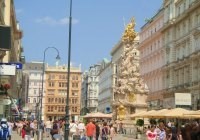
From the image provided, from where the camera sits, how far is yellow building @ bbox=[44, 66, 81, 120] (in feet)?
548

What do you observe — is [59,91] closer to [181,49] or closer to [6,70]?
[181,49]

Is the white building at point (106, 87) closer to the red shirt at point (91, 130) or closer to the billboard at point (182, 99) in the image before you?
the billboard at point (182, 99)

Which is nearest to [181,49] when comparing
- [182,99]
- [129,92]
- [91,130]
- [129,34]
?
[129,34]

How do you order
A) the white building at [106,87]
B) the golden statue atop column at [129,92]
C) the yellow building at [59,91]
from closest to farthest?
the golden statue atop column at [129,92]
the white building at [106,87]
the yellow building at [59,91]

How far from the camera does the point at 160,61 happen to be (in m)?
83.0

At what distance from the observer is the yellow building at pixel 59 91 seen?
167000mm

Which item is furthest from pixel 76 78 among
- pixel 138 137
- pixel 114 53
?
pixel 138 137

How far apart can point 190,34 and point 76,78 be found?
103 meters

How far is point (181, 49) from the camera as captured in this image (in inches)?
2837

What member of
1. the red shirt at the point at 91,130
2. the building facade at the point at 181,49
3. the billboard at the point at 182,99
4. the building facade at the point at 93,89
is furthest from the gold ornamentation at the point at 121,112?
the building facade at the point at 93,89

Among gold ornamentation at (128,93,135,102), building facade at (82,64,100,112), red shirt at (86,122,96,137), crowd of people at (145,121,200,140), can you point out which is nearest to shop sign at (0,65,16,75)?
crowd of people at (145,121,200,140)

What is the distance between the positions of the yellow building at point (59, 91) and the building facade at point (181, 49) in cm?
8920

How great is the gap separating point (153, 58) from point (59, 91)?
8698 centimetres

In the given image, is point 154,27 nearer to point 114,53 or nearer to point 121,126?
point 121,126
